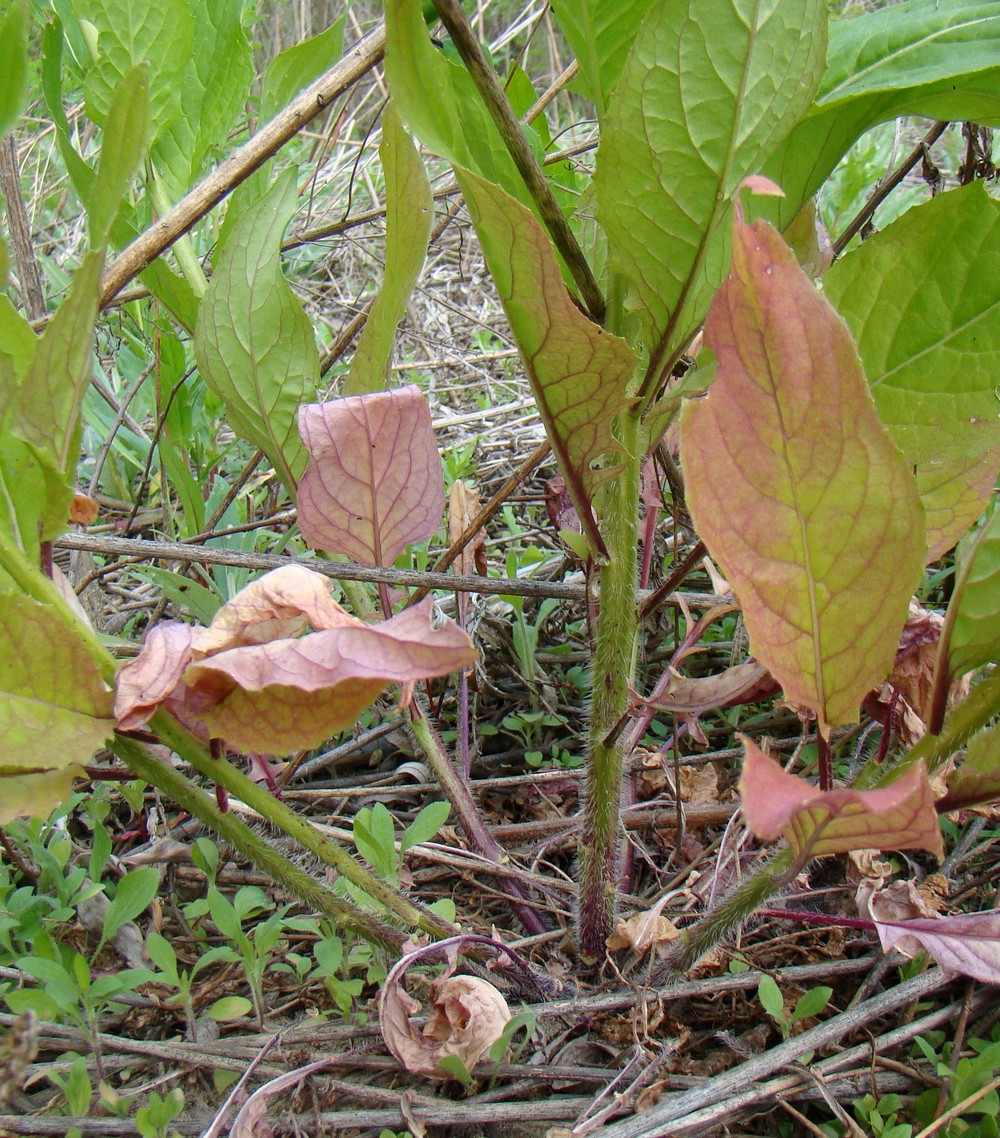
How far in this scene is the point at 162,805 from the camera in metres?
1.25

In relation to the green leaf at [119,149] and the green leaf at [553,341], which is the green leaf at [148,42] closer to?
the green leaf at [119,149]

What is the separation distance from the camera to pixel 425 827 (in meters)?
0.91

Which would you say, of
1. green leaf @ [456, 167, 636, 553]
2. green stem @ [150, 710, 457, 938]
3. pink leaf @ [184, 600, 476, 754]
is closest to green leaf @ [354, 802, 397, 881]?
green stem @ [150, 710, 457, 938]

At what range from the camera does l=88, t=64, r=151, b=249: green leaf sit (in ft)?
1.85

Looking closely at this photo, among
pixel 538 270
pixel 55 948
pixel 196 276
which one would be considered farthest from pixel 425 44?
pixel 55 948

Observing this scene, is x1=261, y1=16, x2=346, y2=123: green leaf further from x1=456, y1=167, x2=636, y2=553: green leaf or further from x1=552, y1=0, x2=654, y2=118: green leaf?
x1=456, y1=167, x2=636, y2=553: green leaf

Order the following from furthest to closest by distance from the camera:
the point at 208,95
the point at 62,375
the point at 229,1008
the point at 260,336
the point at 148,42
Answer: the point at 208,95
the point at 148,42
the point at 260,336
the point at 229,1008
the point at 62,375

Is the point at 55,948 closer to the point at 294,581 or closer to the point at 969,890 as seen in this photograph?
the point at 294,581

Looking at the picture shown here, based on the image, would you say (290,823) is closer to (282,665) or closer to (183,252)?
(282,665)

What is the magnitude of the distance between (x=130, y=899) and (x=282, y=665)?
52 cm

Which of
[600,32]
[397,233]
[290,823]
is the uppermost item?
[600,32]

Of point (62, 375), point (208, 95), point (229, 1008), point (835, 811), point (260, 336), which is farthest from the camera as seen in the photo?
point (208, 95)

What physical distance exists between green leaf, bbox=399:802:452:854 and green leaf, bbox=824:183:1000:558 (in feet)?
1.72

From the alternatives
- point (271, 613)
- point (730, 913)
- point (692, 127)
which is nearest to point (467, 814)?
point (730, 913)
